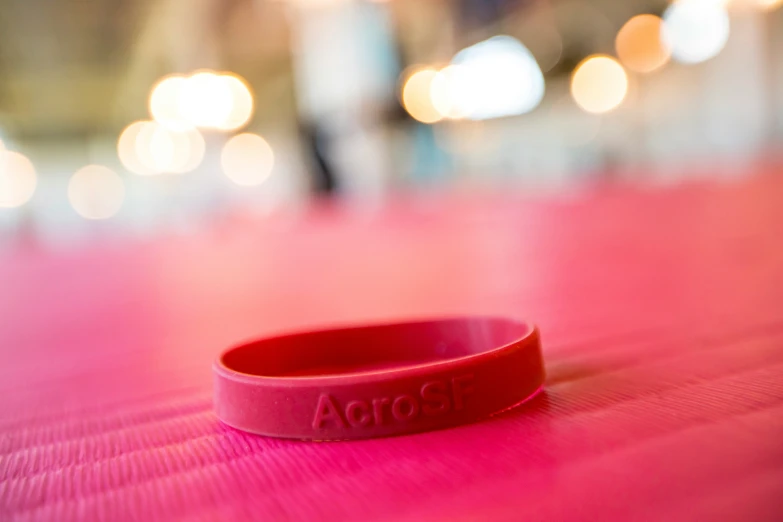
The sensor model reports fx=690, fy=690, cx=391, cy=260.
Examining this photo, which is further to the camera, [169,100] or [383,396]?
[169,100]

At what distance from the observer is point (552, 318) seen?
964 mm

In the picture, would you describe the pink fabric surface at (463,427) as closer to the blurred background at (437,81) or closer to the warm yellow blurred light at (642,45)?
the blurred background at (437,81)

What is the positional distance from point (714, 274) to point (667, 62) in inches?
301

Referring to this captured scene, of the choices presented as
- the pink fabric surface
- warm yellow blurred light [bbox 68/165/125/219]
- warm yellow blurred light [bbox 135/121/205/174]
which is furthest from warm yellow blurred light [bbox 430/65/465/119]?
warm yellow blurred light [bbox 68/165/125/219]

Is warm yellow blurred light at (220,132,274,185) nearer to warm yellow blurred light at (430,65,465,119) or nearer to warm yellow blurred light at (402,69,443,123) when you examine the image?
warm yellow blurred light at (402,69,443,123)

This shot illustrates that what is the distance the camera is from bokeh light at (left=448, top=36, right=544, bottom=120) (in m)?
9.12

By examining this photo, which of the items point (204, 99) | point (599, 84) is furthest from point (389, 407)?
point (599, 84)

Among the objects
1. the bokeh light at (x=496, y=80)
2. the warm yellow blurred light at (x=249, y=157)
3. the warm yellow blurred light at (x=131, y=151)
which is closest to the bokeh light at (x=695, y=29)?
the bokeh light at (x=496, y=80)

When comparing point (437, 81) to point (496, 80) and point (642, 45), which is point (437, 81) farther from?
point (642, 45)

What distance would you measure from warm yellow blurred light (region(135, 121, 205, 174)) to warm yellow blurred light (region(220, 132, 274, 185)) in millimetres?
4558

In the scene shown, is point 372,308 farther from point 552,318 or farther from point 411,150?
point 411,150

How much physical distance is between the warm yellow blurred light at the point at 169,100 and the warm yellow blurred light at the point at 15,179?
15.8 ft

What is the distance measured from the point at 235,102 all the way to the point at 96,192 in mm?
12602

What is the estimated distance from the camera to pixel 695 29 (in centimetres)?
721
